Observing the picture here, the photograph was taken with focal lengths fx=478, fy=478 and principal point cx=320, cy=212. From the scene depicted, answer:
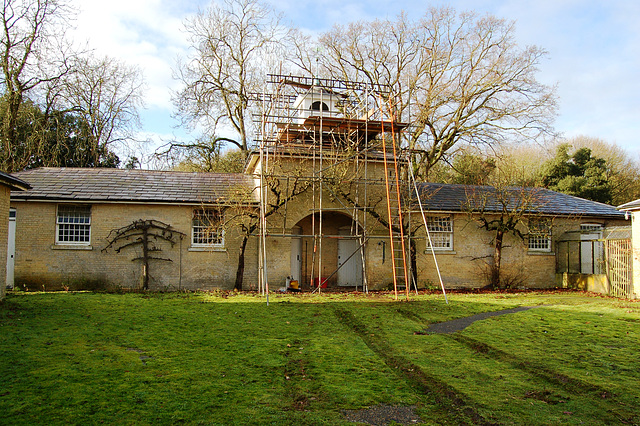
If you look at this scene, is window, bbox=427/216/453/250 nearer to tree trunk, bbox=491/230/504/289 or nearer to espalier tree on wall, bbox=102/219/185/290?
tree trunk, bbox=491/230/504/289

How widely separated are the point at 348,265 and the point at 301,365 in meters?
13.9

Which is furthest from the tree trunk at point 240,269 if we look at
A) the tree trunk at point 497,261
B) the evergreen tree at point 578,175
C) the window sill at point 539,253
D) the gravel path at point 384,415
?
the evergreen tree at point 578,175

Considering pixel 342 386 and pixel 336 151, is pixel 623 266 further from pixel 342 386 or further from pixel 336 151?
pixel 342 386

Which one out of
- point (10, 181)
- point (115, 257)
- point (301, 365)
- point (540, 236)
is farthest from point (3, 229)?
point (540, 236)

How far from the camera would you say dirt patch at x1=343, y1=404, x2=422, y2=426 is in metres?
5.58

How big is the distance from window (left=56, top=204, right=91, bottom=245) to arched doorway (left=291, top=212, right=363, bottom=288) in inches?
333

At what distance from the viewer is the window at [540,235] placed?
2191cm

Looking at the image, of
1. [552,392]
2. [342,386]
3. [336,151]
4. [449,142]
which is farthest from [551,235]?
[342,386]

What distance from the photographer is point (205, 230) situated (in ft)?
64.3

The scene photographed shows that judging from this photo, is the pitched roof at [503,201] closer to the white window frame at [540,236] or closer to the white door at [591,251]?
the white window frame at [540,236]

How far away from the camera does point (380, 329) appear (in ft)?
36.9

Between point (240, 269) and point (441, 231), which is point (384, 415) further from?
point (441, 231)

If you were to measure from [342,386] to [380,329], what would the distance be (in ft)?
14.9

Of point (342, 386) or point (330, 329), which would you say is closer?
point (342, 386)
